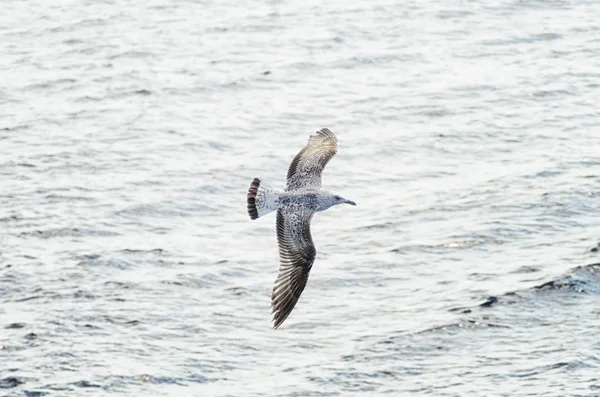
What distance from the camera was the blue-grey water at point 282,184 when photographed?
64.9 ft

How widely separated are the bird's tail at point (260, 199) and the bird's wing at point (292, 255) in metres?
0.24

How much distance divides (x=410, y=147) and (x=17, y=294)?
31.2ft

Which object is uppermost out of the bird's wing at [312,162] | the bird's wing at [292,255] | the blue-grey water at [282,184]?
the bird's wing at [312,162]

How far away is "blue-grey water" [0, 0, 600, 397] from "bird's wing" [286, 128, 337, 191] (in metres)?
3.01

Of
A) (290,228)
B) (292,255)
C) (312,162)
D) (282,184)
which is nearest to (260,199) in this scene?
(290,228)

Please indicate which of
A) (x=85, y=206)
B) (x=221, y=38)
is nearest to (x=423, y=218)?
(x=85, y=206)

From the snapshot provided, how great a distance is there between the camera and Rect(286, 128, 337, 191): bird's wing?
18062 mm

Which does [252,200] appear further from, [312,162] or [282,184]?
[282,184]

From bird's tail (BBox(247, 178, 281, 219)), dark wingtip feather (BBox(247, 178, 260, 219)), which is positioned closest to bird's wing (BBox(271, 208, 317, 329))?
bird's tail (BBox(247, 178, 281, 219))

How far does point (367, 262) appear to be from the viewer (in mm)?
22688

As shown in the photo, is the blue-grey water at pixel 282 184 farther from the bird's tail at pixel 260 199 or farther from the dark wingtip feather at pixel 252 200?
the dark wingtip feather at pixel 252 200

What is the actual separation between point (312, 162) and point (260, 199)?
192 centimetres

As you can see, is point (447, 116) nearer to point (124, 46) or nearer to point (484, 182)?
point (484, 182)

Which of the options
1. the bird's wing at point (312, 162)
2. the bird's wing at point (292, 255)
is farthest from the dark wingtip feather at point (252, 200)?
the bird's wing at point (312, 162)
